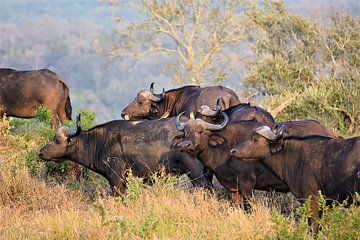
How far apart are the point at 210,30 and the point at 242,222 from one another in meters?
23.6

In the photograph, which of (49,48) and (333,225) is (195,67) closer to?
(333,225)

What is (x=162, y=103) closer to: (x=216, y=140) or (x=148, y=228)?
(x=216, y=140)

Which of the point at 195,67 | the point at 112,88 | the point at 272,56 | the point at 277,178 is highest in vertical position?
the point at 277,178

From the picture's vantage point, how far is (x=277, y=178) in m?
10.3

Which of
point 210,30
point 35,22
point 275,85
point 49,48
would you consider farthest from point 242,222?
point 35,22

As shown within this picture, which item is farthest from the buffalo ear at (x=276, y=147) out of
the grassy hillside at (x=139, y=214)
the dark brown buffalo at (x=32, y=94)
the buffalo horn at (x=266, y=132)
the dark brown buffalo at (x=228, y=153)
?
the dark brown buffalo at (x=32, y=94)

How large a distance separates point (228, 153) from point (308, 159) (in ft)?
5.02

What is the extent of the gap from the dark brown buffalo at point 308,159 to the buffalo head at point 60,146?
294 cm

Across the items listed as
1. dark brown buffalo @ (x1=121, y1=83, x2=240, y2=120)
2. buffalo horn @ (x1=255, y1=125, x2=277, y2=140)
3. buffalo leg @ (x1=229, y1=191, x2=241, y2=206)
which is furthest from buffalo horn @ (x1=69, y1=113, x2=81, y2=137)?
buffalo horn @ (x1=255, y1=125, x2=277, y2=140)

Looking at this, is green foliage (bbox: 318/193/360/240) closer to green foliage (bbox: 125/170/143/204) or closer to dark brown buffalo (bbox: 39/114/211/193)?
green foliage (bbox: 125/170/143/204)

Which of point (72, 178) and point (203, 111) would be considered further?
point (72, 178)

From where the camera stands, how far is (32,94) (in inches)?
658

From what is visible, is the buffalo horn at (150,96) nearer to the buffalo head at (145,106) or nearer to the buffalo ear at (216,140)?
the buffalo head at (145,106)

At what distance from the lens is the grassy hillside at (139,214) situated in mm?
8188
